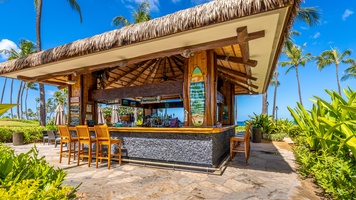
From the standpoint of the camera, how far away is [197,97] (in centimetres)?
438

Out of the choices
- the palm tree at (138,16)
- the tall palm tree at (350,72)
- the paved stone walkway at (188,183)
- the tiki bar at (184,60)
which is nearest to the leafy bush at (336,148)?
the paved stone walkway at (188,183)

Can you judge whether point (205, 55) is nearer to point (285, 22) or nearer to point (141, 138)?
point (285, 22)

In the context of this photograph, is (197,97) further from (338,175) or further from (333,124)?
(338,175)

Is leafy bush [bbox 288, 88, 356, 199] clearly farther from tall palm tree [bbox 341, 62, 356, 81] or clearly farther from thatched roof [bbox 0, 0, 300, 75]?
tall palm tree [bbox 341, 62, 356, 81]

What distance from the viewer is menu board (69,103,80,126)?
612 centimetres

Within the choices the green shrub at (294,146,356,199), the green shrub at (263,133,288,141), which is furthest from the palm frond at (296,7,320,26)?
the green shrub at (294,146,356,199)

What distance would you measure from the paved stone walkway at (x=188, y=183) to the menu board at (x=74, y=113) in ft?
6.33

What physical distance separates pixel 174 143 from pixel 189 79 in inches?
61.1

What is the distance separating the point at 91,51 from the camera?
412 centimetres

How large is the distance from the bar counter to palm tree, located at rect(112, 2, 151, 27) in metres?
15.1

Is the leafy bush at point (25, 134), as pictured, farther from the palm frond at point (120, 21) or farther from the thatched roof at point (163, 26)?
the palm frond at point (120, 21)

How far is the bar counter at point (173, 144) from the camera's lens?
4.02 metres

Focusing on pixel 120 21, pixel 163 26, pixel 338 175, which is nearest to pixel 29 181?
pixel 163 26

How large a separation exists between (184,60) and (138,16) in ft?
49.1
